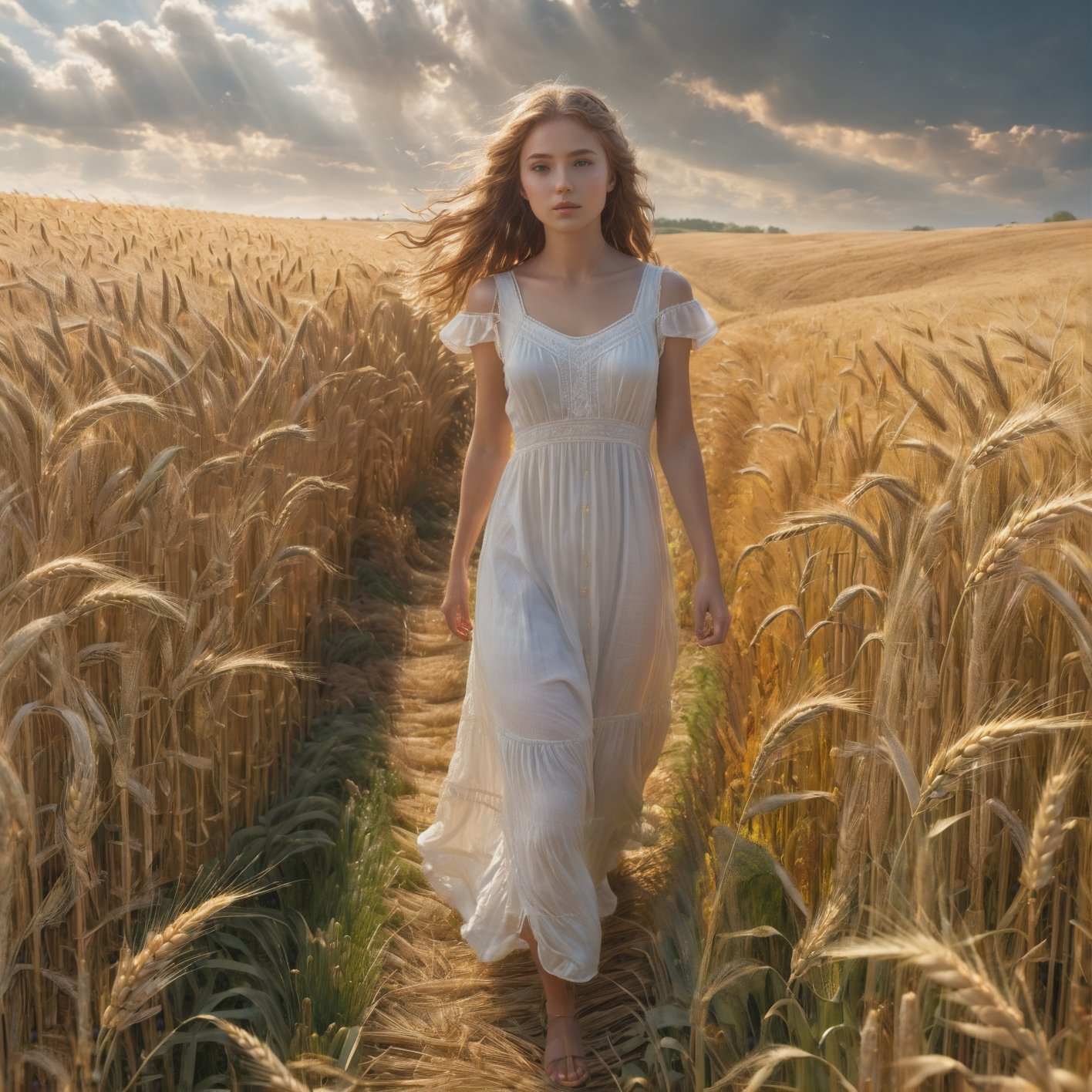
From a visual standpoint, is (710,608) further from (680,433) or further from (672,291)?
(672,291)

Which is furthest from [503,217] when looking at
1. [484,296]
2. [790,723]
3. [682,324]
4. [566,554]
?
[790,723]

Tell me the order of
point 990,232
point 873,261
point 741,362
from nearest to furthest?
point 741,362 < point 873,261 < point 990,232

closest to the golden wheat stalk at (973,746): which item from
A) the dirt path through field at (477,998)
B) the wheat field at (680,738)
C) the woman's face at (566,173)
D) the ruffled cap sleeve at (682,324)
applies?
the wheat field at (680,738)

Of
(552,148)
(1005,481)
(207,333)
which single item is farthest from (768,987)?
(207,333)

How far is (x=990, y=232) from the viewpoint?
3856 centimetres

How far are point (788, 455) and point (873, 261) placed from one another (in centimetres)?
3242

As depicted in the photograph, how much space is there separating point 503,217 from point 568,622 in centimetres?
109

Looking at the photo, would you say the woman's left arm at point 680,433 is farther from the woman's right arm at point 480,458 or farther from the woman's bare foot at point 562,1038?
the woman's bare foot at point 562,1038

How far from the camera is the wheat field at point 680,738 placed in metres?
1.47

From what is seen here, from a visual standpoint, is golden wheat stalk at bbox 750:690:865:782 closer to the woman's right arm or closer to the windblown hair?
the woman's right arm

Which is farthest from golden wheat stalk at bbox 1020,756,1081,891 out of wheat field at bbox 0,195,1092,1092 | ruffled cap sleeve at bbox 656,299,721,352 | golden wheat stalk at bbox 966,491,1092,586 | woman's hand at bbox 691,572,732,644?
ruffled cap sleeve at bbox 656,299,721,352

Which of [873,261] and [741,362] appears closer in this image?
[741,362]

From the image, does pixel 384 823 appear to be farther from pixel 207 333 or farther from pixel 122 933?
pixel 207 333

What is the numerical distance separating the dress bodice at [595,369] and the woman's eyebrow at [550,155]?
300 mm
